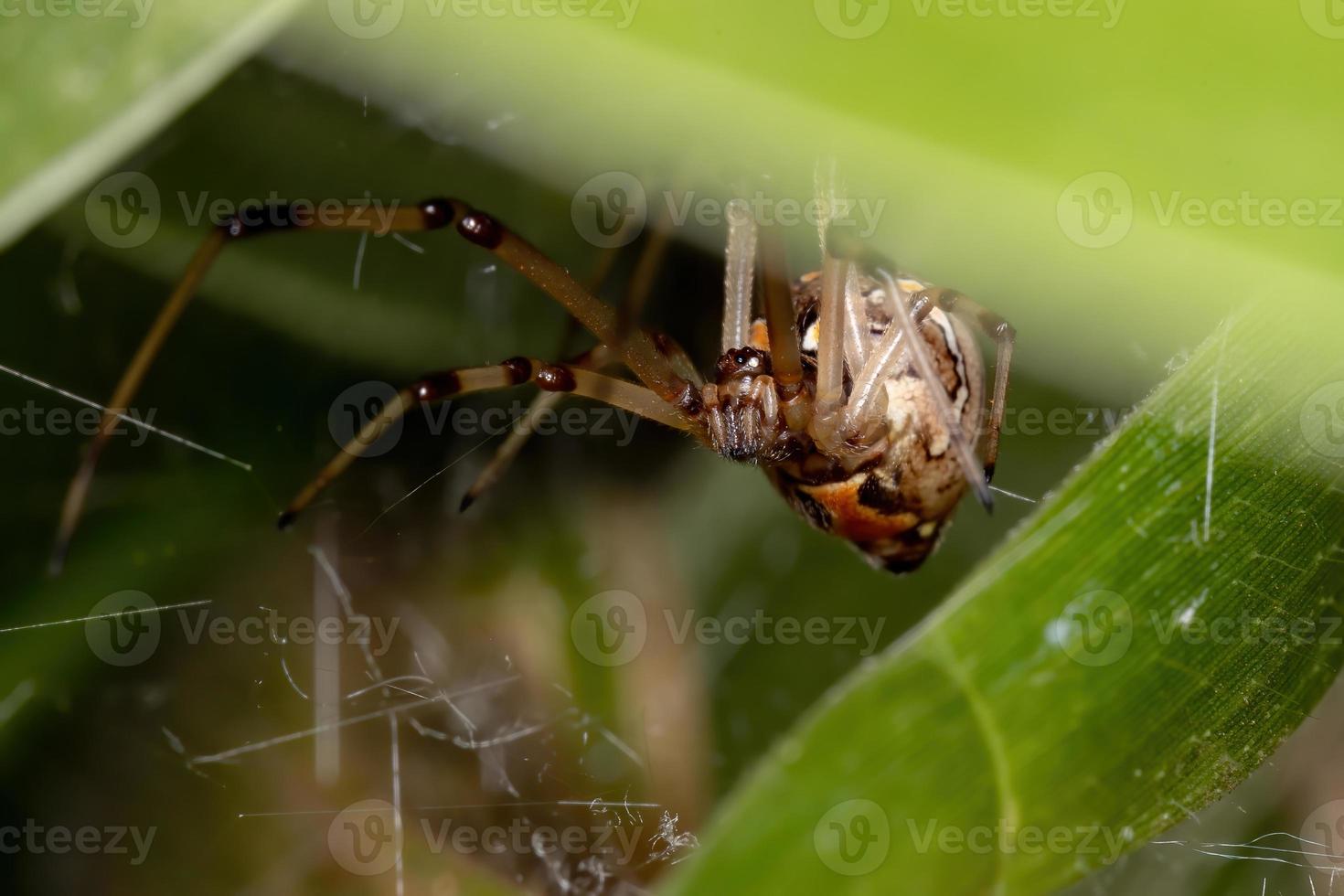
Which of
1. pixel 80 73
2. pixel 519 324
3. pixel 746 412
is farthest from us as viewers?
pixel 519 324

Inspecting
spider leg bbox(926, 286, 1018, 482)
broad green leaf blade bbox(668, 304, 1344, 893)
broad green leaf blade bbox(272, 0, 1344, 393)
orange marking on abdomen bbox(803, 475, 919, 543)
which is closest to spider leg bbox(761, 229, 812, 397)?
orange marking on abdomen bbox(803, 475, 919, 543)

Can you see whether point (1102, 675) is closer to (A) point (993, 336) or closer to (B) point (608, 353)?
(A) point (993, 336)

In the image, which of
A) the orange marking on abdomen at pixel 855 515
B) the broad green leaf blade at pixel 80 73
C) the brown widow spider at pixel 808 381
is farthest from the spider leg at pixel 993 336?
the broad green leaf blade at pixel 80 73

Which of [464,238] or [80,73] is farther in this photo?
[464,238]

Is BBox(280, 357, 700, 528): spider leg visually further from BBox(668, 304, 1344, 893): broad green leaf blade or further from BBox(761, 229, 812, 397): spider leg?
BBox(668, 304, 1344, 893): broad green leaf blade

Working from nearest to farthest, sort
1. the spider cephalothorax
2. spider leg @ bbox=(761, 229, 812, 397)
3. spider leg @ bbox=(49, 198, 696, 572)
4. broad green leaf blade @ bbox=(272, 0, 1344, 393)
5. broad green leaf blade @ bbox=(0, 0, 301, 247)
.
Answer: broad green leaf blade @ bbox=(272, 0, 1344, 393)
broad green leaf blade @ bbox=(0, 0, 301, 247)
spider leg @ bbox=(761, 229, 812, 397)
spider leg @ bbox=(49, 198, 696, 572)
the spider cephalothorax

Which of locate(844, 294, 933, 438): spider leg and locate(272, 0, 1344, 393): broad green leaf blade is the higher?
locate(272, 0, 1344, 393): broad green leaf blade

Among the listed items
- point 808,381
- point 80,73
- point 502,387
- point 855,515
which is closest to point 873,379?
point 808,381
